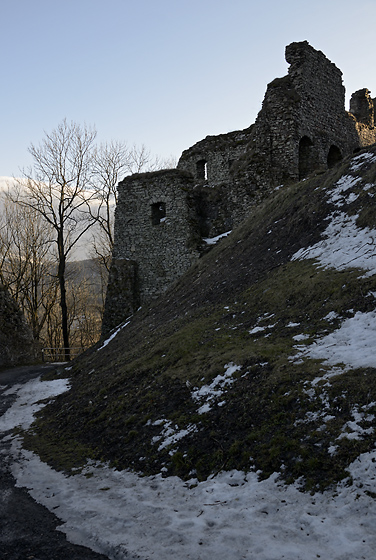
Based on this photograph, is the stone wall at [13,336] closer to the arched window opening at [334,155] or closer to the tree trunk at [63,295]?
the tree trunk at [63,295]

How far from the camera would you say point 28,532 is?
154 inches

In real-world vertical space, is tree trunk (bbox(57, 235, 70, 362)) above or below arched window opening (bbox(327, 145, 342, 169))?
below

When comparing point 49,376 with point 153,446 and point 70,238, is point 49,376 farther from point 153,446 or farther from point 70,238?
point 70,238

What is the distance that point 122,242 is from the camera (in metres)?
20.0

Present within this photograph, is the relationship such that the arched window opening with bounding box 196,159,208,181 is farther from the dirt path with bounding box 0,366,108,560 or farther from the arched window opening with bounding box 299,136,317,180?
the dirt path with bounding box 0,366,108,560

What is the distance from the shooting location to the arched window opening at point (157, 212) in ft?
63.8

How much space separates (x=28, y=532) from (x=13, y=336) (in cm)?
1815

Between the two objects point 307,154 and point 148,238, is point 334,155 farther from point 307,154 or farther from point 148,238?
point 148,238

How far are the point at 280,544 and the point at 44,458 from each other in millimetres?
4369

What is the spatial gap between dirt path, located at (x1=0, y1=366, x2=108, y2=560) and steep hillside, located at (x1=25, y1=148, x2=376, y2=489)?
0.94 metres

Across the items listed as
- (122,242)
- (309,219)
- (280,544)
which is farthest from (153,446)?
(122,242)

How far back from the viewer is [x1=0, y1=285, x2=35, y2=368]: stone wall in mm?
19969

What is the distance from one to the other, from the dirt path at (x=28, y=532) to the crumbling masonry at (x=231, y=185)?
43.7 feet

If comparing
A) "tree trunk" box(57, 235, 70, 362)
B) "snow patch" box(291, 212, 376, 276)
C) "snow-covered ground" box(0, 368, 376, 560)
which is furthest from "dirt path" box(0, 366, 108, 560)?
"tree trunk" box(57, 235, 70, 362)
